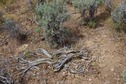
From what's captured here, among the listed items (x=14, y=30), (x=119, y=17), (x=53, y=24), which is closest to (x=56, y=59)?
(x=53, y=24)

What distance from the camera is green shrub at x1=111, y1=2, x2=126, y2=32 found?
601 cm

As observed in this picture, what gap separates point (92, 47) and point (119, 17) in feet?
3.03

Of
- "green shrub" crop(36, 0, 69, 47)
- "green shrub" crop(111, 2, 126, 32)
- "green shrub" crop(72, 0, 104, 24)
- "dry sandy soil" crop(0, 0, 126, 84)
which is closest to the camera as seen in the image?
"dry sandy soil" crop(0, 0, 126, 84)

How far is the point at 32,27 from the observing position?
6.45 meters

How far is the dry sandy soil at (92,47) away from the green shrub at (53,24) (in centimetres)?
23

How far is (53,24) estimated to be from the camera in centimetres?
585

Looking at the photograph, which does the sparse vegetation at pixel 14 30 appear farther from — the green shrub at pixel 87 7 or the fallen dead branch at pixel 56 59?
the green shrub at pixel 87 7

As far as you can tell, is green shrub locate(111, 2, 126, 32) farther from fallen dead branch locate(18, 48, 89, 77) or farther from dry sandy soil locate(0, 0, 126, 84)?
fallen dead branch locate(18, 48, 89, 77)

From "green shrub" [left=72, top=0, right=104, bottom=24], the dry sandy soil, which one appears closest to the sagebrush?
the dry sandy soil

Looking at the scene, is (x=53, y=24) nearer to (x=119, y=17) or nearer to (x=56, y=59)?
(x=56, y=59)

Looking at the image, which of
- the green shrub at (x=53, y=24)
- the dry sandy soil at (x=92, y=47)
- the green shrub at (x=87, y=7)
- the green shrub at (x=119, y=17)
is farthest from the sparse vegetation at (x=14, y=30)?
the green shrub at (x=119, y=17)

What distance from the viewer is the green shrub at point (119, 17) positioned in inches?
237

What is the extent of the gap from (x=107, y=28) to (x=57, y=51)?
1.33 meters

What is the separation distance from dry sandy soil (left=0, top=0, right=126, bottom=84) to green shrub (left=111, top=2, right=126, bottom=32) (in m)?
0.16
